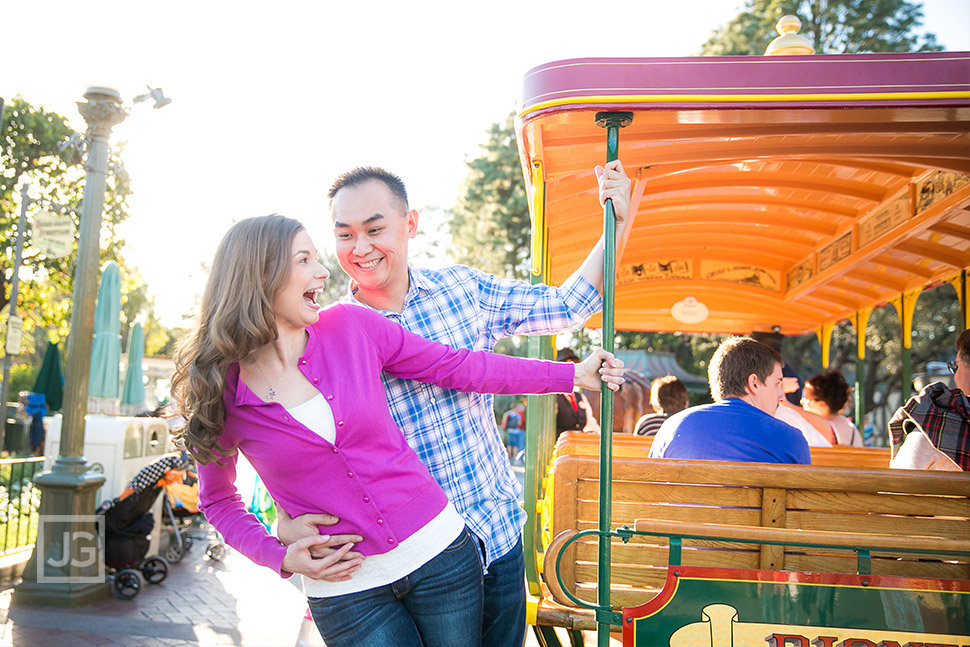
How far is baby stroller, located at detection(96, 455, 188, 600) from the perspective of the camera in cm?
596

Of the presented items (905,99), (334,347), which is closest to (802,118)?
(905,99)

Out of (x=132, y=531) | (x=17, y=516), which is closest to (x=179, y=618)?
(x=132, y=531)

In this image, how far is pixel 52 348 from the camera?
14.8 m

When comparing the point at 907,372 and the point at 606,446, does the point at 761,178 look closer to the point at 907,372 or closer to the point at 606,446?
the point at 606,446

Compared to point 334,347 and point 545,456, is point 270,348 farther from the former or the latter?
point 545,456

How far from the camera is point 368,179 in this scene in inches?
83.3

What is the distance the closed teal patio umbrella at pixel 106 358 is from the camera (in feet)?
25.9

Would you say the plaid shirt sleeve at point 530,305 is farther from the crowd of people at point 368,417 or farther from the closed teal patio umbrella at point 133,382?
the closed teal patio umbrella at point 133,382

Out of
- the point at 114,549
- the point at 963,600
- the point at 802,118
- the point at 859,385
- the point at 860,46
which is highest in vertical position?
the point at 860,46

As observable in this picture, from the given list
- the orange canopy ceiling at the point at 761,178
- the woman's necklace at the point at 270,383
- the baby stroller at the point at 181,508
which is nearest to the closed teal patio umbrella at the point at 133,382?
the baby stroller at the point at 181,508

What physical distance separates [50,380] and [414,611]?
15107mm

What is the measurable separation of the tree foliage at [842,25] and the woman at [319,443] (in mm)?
18453

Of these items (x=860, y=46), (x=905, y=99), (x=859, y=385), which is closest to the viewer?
(x=905, y=99)

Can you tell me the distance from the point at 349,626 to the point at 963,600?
5.99 ft
